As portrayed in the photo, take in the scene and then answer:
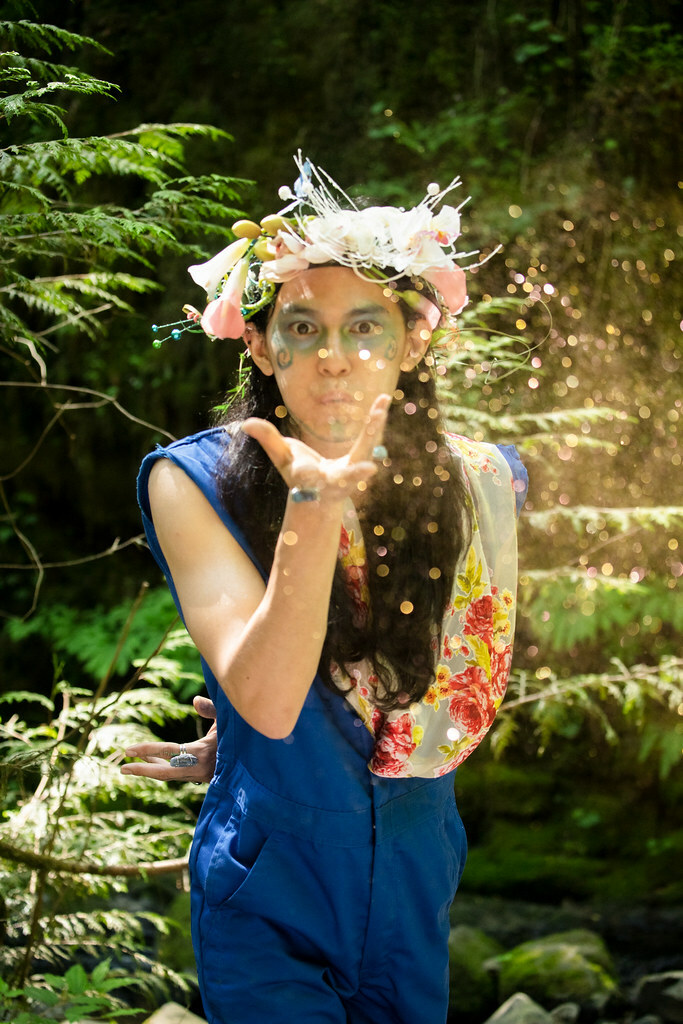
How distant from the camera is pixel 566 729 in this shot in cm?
468

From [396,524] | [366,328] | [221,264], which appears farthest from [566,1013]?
[221,264]

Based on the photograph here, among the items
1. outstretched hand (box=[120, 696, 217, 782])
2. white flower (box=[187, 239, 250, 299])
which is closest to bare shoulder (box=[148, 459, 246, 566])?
white flower (box=[187, 239, 250, 299])

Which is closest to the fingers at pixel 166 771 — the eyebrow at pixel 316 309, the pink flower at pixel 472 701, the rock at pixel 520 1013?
the pink flower at pixel 472 701

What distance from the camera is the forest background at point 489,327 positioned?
4.41 m

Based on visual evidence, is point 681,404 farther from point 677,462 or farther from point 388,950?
point 388,950

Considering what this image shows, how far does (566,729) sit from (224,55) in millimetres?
4073

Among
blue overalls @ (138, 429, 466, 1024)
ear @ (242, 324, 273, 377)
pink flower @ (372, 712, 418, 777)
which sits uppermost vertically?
ear @ (242, 324, 273, 377)

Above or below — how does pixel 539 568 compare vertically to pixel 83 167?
below

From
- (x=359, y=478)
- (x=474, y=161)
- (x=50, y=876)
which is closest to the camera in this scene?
(x=359, y=478)

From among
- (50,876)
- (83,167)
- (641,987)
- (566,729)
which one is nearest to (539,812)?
(566,729)

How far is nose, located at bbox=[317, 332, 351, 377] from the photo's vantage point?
152 cm

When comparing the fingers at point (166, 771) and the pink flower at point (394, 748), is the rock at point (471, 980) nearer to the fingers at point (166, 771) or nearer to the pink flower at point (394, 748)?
the fingers at point (166, 771)

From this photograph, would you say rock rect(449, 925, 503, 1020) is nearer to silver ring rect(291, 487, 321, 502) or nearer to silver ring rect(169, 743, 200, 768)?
silver ring rect(169, 743, 200, 768)

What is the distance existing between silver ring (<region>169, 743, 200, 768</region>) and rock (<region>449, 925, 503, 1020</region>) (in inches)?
89.0
